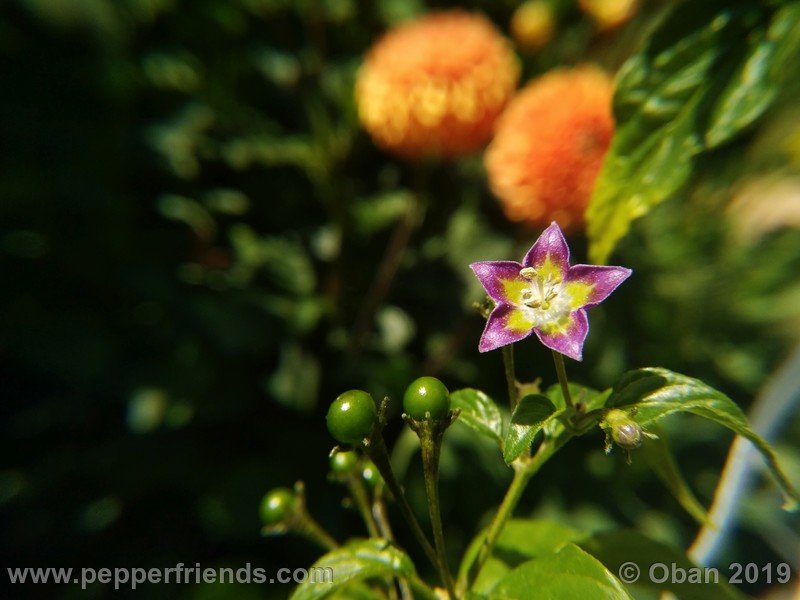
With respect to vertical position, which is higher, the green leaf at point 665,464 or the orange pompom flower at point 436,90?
the orange pompom flower at point 436,90

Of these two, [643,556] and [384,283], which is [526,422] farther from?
[384,283]

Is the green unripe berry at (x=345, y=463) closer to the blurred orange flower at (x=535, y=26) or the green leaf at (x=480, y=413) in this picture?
the green leaf at (x=480, y=413)

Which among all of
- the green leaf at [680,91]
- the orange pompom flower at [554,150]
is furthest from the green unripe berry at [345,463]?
the orange pompom flower at [554,150]

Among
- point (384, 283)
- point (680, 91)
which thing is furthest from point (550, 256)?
point (384, 283)

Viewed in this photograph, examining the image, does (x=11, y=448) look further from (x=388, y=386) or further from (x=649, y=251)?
(x=649, y=251)

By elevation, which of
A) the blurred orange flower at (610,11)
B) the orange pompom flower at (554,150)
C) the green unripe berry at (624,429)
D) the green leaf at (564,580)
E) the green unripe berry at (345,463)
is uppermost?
the blurred orange flower at (610,11)

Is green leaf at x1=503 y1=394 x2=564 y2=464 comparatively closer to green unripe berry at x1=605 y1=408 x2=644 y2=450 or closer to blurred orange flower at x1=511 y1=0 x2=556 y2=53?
green unripe berry at x1=605 y1=408 x2=644 y2=450

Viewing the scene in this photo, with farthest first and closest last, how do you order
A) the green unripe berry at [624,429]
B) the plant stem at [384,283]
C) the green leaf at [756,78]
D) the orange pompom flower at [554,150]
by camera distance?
the plant stem at [384,283]
the orange pompom flower at [554,150]
the green leaf at [756,78]
the green unripe berry at [624,429]
